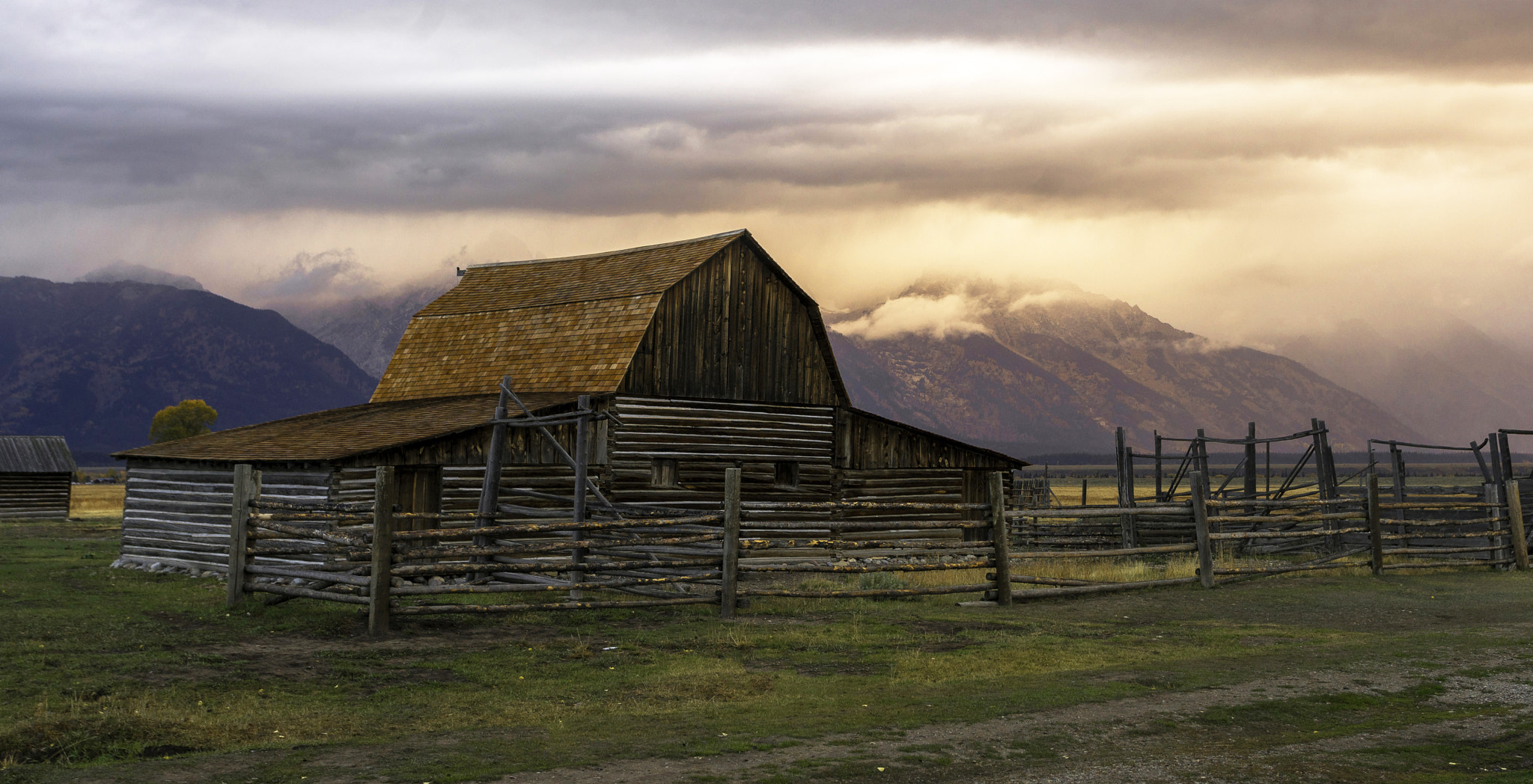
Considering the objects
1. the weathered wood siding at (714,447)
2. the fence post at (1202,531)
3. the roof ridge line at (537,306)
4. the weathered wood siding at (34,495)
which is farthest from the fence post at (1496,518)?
the weathered wood siding at (34,495)

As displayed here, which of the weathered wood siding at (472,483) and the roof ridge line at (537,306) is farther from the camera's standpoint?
the roof ridge line at (537,306)

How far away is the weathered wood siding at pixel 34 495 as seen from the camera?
44219mm

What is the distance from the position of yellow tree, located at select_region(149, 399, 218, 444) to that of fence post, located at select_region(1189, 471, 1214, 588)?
103983 millimetres

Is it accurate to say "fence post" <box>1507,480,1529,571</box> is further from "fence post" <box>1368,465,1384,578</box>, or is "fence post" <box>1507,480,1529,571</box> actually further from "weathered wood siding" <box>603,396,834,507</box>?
"weathered wood siding" <box>603,396,834,507</box>

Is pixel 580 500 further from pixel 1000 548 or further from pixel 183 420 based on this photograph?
pixel 183 420

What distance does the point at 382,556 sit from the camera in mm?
13211

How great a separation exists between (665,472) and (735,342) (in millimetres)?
3480

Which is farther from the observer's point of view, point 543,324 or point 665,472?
point 543,324

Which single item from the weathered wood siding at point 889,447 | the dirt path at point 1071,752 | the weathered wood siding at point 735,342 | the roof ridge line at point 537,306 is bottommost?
the dirt path at point 1071,752

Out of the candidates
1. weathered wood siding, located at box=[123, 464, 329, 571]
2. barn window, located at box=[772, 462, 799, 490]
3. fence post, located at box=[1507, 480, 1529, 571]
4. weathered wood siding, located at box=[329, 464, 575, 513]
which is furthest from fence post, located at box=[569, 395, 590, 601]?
fence post, located at box=[1507, 480, 1529, 571]

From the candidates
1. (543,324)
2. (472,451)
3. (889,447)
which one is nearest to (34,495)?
(543,324)

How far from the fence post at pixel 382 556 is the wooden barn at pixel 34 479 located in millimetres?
37290

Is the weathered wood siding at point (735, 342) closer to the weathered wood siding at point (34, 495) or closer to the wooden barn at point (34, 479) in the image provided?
the wooden barn at point (34, 479)

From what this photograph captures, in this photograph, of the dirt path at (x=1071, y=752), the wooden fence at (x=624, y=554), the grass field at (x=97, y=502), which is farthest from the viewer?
the grass field at (x=97, y=502)
